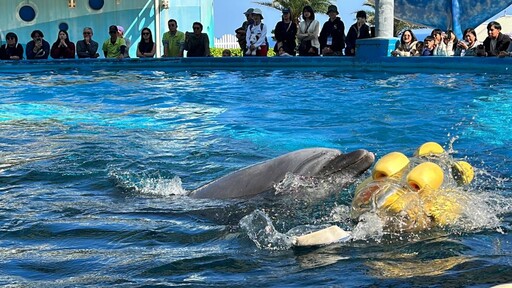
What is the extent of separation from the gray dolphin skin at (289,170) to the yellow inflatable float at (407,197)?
0.15 m

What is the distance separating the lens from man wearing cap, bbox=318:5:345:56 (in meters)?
16.3

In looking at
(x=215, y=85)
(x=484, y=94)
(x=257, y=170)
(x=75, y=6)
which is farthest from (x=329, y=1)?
(x=257, y=170)

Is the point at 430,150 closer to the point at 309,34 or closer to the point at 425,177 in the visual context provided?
the point at 425,177

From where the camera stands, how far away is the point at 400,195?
13.5 ft

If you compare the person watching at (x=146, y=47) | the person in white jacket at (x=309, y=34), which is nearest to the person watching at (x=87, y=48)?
the person watching at (x=146, y=47)

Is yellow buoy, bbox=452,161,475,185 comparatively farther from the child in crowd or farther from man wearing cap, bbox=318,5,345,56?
man wearing cap, bbox=318,5,345,56

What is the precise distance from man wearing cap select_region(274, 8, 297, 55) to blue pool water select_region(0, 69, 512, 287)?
221 centimetres

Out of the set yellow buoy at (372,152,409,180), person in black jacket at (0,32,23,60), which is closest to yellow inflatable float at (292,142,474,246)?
yellow buoy at (372,152,409,180)

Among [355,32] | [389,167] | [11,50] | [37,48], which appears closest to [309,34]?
[355,32]

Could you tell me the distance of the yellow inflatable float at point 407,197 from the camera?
4.09 m

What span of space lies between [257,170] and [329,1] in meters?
28.7

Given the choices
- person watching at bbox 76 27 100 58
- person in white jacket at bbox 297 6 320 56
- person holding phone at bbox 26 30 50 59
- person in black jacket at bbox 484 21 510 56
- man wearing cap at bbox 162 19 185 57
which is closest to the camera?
person in black jacket at bbox 484 21 510 56

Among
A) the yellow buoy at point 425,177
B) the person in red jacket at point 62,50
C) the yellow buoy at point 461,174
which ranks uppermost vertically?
the person in red jacket at point 62,50

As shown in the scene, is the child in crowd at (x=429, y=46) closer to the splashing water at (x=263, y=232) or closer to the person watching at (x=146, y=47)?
the person watching at (x=146, y=47)
